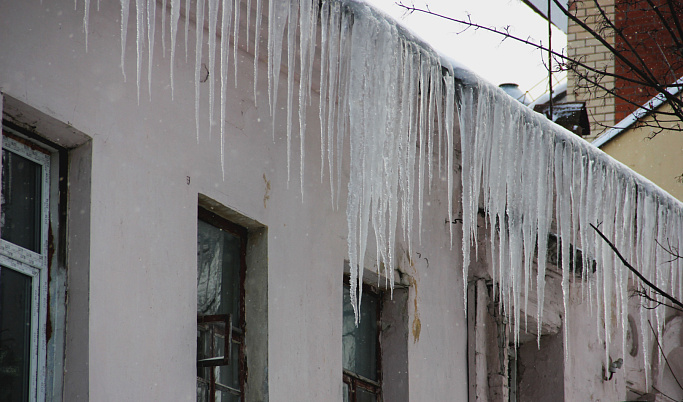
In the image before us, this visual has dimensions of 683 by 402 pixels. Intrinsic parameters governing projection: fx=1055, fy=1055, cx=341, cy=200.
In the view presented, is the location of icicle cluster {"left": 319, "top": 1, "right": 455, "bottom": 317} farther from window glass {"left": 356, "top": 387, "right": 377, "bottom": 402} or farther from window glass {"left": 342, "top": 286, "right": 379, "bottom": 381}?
window glass {"left": 356, "top": 387, "right": 377, "bottom": 402}

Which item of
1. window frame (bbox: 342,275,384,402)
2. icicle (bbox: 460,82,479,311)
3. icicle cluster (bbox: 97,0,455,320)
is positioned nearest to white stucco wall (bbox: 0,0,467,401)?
icicle cluster (bbox: 97,0,455,320)

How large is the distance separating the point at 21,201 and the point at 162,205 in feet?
2.26

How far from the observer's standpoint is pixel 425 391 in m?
6.52

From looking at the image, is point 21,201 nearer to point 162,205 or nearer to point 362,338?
point 162,205

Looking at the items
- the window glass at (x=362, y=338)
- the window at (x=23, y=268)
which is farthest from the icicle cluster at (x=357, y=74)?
the window glass at (x=362, y=338)

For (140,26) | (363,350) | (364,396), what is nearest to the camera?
(140,26)

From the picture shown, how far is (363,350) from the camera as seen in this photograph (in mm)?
6379

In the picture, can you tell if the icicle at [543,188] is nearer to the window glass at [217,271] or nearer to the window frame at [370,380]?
the window frame at [370,380]

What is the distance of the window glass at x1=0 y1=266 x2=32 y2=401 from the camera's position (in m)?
3.96

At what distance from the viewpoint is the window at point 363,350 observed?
6145mm

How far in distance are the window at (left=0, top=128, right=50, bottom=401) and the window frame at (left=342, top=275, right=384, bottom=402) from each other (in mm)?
2284

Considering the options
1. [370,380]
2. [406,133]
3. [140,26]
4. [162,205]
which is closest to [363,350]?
[370,380]

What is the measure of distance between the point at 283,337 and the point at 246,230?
57 centimetres

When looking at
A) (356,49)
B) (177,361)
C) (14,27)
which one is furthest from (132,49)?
(177,361)
